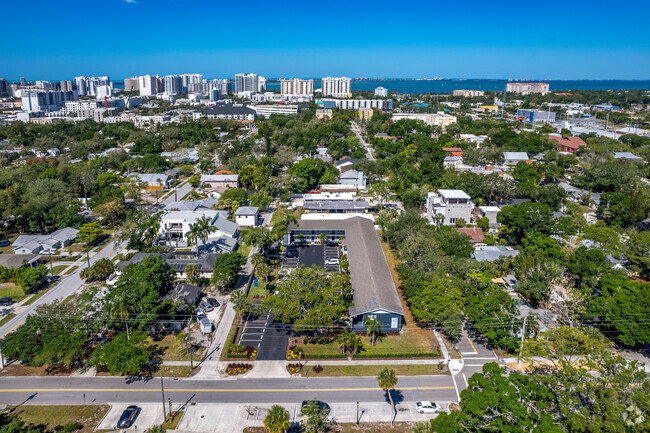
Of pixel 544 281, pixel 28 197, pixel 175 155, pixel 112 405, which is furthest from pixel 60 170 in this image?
pixel 544 281

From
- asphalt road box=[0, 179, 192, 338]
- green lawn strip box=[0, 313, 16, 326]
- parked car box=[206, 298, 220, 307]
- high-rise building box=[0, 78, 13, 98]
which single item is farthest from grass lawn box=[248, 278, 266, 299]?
high-rise building box=[0, 78, 13, 98]

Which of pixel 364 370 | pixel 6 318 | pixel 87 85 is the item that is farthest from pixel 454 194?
pixel 87 85

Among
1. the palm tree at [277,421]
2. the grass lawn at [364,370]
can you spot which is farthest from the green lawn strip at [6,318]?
the palm tree at [277,421]

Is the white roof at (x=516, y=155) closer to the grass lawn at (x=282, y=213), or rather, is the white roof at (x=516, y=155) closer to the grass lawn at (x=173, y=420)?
the grass lawn at (x=282, y=213)

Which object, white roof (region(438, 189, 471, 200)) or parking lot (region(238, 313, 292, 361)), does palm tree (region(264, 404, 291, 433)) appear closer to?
parking lot (region(238, 313, 292, 361))

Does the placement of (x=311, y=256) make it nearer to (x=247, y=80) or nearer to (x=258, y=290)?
(x=258, y=290)

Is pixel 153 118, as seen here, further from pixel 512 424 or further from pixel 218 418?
pixel 512 424

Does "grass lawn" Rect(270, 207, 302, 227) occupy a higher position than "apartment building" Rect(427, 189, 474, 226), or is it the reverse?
"apartment building" Rect(427, 189, 474, 226)
